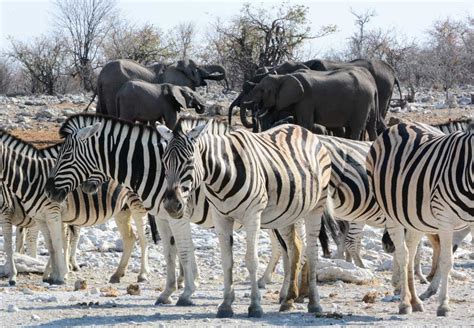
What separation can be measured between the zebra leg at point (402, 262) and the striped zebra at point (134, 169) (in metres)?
1.61

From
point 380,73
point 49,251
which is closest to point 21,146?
point 49,251

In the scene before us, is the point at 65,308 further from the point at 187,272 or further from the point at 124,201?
the point at 124,201

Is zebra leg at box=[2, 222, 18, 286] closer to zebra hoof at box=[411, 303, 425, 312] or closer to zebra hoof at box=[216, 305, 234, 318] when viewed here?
zebra hoof at box=[216, 305, 234, 318]

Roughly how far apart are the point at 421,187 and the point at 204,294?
242 cm

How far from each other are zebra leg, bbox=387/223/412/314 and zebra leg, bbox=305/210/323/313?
58 centimetres

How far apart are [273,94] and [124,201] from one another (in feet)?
33.2

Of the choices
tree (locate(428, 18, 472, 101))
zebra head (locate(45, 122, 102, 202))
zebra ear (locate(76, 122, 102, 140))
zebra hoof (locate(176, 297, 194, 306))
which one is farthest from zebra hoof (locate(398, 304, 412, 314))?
tree (locate(428, 18, 472, 101))

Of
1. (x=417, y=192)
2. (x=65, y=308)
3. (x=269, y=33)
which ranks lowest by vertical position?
(x=65, y=308)

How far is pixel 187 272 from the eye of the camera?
9.55 meters

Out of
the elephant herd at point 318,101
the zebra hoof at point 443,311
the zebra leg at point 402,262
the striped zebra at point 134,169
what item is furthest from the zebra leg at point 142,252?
the elephant herd at point 318,101

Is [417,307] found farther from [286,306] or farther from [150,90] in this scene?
[150,90]

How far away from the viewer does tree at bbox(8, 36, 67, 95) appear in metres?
47.1

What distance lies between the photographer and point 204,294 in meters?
10.2

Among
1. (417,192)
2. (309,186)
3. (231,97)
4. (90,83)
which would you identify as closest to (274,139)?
(309,186)
